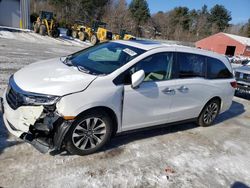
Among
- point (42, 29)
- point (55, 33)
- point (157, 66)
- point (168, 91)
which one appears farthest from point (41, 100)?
point (55, 33)

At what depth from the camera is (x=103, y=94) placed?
11.5 ft

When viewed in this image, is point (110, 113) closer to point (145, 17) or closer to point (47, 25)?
point (47, 25)

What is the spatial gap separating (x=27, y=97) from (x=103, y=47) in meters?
1.89

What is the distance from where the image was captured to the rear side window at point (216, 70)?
16.8ft

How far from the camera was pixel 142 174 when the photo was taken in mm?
3482

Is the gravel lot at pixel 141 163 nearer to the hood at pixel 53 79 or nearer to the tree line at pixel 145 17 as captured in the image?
the hood at pixel 53 79

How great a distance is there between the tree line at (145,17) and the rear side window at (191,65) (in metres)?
34.6

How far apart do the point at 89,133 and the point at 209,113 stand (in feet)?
9.66

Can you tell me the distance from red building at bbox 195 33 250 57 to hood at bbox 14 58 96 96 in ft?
131

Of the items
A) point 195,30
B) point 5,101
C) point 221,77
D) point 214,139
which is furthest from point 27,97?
point 195,30

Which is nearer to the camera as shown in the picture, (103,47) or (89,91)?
(89,91)

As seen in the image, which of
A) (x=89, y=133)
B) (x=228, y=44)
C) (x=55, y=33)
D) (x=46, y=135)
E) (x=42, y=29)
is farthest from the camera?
(x=228, y=44)

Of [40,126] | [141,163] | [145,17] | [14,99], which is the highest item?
[145,17]

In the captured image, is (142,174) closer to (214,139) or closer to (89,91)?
(89,91)
